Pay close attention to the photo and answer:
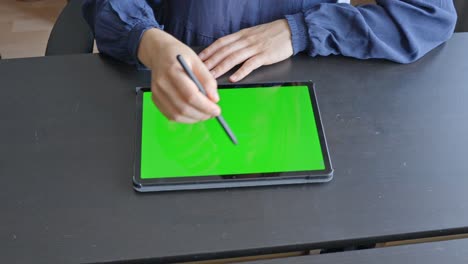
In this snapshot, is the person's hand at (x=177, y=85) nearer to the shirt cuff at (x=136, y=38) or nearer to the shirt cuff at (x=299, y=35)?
the shirt cuff at (x=136, y=38)

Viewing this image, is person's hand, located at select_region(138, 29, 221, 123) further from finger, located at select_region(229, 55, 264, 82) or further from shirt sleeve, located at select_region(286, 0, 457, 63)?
shirt sleeve, located at select_region(286, 0, 457, 63)

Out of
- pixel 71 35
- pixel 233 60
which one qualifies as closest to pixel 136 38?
pixel 233 60

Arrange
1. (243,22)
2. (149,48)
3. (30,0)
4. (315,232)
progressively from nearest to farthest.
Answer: (315,232) → (149,48) → (243,22) → (30,0)

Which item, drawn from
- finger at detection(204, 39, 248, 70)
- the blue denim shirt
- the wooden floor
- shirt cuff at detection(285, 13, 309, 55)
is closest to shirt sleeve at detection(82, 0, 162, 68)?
the blue denim shirt

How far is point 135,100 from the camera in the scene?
0.71 m

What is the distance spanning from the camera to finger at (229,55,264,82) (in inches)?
28.7

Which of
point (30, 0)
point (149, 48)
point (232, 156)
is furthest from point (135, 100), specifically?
point (30, 0)

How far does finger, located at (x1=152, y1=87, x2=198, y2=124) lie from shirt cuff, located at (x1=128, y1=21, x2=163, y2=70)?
117 mm

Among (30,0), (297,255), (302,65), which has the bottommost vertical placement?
(30,0)

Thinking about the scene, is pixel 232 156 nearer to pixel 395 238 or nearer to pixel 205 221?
pixel 205 221

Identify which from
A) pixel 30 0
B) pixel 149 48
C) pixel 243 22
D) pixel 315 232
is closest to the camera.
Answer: pixel 315 232

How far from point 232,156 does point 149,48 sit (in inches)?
8.6

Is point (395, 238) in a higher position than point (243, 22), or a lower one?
lower

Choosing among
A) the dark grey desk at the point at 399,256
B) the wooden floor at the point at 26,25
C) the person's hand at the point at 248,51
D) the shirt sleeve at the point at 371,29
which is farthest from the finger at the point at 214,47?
the wooden floor at the point at 26,25
